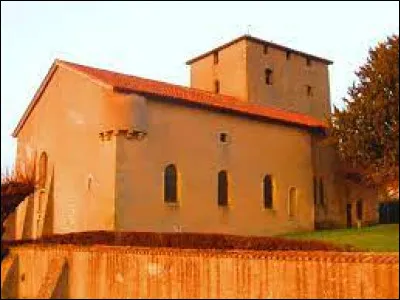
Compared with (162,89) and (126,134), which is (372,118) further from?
(126,134)

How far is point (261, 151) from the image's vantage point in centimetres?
3212

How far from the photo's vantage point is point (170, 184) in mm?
28031

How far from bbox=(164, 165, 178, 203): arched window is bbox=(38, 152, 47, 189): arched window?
739 centimetres

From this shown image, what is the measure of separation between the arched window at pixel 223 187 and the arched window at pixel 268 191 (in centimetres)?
308

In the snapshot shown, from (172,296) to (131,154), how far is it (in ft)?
43.2

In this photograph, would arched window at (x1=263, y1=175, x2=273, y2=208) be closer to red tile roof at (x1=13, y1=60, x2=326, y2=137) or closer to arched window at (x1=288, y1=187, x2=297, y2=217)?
arched window at (x1=288, y1=187, x2=297, y2=217)

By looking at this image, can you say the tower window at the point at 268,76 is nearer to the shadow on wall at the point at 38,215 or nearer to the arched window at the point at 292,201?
the arched window at the point at 292,201

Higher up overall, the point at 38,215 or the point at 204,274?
the point at 38,215

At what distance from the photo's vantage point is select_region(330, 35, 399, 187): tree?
27906 mm

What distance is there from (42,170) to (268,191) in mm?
12826

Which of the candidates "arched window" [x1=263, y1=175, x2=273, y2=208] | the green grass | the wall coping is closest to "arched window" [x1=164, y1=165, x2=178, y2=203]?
"arched window" [x1=263, y1=175, x2=273, y2=208]

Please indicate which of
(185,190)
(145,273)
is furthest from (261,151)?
(145,273)

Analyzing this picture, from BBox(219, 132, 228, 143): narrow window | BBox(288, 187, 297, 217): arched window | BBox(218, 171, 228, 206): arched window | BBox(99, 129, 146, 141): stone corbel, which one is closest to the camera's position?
BBox(99, 129, 146, 141): stone corbel

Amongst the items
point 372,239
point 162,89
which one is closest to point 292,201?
point 372,239
